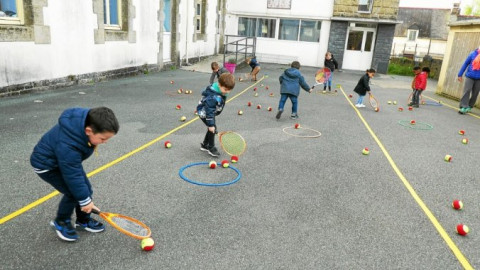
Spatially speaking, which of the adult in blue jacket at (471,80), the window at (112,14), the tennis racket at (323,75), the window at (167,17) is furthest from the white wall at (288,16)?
the adult in blue jacket at (471,80)

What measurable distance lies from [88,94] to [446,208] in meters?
11.4

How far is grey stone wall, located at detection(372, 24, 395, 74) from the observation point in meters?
28.7

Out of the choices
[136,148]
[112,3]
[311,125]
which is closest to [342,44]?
[112,3]

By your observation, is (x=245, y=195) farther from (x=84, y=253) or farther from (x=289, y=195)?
(x=84, y=253)

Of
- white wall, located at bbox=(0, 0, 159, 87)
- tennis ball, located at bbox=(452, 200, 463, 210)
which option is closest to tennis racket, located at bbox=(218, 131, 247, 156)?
tennis ball, located at bbox=(452, 200, 463, 210)

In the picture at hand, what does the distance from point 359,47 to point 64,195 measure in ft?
99.1

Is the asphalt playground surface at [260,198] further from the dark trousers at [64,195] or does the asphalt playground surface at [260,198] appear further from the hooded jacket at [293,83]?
the hooded jacket at [293,83]

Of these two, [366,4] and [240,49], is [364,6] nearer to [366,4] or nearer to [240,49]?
[366,4]

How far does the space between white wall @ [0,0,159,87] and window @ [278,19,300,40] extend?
1595 centimetres

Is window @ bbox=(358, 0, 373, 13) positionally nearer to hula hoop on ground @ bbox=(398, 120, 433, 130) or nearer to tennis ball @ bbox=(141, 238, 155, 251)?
hula hoop on ground @ bbox=(398, 120, 433, 130)

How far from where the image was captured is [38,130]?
25.7 feet

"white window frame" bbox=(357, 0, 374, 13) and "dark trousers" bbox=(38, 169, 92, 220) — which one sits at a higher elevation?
"white window frame" bbox=(357, 0, 374, 13)

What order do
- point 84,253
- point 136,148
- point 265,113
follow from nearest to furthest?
point 84,253 < point 136,148 < point 265,113

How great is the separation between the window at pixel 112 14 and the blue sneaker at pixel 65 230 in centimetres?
1392
